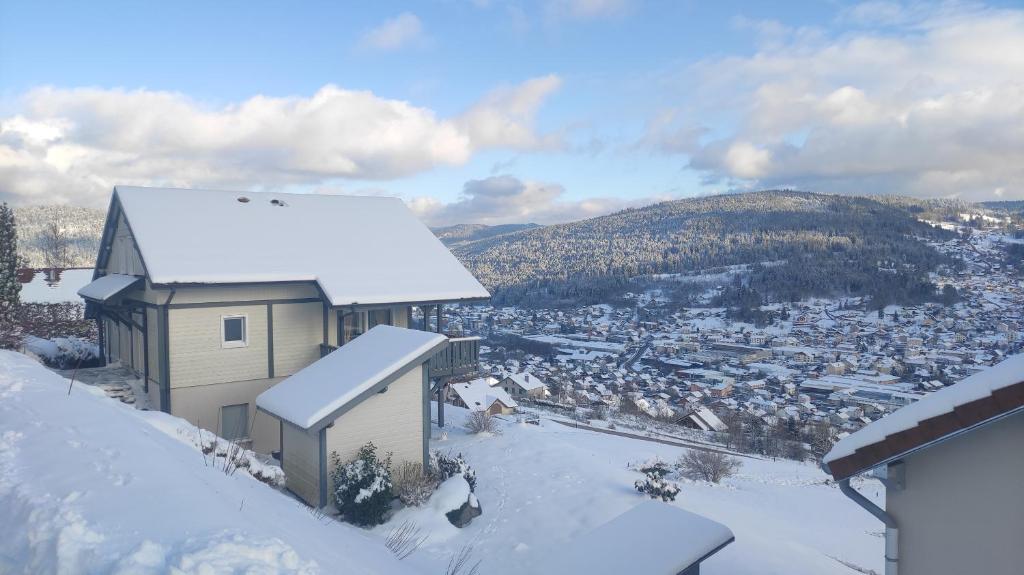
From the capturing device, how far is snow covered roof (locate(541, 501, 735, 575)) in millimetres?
6109

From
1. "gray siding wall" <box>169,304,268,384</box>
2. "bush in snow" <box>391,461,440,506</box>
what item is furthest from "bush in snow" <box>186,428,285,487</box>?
"gray siding wall" <box>169,304,268,384</box>

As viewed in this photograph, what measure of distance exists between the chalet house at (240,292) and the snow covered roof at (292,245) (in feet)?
0.14

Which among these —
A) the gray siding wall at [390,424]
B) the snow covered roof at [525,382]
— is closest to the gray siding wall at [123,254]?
the gray siding wall at [390,424]

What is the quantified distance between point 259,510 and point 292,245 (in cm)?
1154

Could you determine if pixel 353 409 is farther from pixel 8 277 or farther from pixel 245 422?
pixel 8 277

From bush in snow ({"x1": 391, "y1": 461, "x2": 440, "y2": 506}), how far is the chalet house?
4720mm

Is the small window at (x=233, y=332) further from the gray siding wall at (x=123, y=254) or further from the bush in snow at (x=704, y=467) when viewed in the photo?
the bush in snow at (x=704, y=467)

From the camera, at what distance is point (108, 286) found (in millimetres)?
15625

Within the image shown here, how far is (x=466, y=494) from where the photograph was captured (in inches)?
427

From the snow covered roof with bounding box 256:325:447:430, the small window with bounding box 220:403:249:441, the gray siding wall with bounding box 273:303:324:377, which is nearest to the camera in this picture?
the snow covered roof with bounding box 256:325:447:430

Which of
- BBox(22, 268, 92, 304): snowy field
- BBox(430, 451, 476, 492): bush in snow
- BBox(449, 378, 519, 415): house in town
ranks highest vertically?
BBox(22, 268, 92, 304): snowy field

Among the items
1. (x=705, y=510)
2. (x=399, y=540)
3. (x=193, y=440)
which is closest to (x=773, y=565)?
(x=705, y=510)

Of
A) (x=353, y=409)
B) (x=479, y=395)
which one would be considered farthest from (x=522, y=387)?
(x=353, y=409)

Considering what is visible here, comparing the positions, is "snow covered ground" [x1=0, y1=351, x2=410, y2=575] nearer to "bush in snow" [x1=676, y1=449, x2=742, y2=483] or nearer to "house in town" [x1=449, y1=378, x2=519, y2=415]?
"bush in snow" [x1=676, y1=449, x2=742, y2=483]
